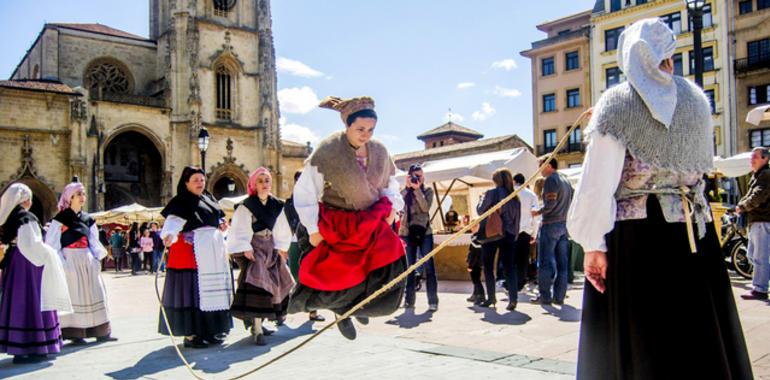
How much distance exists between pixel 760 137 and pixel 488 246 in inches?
1443

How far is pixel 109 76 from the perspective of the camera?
42.4 m

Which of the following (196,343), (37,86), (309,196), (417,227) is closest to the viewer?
(309,196)

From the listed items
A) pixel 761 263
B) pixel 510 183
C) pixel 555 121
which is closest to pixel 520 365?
pixel 510 183

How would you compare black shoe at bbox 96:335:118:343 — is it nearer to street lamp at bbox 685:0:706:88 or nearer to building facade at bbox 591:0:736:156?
street lamp at bbox 685:0:706:88

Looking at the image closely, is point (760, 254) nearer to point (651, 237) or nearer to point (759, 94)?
point (651, 237)

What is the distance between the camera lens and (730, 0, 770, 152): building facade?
1523 inches

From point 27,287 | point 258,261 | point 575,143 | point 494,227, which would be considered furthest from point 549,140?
point 27,287

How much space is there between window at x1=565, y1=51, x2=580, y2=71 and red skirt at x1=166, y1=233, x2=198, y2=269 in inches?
1738

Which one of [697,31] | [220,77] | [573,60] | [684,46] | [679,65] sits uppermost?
[573,60]

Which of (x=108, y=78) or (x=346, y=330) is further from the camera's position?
(x=108, y=78)

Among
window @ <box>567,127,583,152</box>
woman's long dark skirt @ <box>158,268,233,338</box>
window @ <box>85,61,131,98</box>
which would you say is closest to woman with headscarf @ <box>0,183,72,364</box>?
woman's long dark skirt @ <box>158,268,233,338</box>

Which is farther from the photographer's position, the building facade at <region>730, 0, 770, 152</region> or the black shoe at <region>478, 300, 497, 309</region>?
the building facade at <region>730, 0, 770, 152</region>

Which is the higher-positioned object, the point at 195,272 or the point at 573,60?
the point at 573,60

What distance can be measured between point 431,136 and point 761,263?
2130 inches
